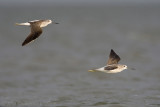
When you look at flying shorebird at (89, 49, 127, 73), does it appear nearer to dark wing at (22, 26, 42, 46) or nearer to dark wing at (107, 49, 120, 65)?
dark wing at (107, 49, 120, 65)

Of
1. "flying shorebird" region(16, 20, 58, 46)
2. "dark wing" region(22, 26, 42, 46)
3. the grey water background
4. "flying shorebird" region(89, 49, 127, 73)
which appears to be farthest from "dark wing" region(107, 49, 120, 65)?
"dark wing" region(22, 26, 42, 46)

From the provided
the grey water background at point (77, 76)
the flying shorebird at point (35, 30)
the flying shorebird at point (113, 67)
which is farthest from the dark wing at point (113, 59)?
the flying shorebird at point (35, 30)

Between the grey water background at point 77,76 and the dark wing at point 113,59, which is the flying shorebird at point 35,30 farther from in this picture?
the grey water background at point 77,76

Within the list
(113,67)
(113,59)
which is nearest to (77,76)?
(113,59)

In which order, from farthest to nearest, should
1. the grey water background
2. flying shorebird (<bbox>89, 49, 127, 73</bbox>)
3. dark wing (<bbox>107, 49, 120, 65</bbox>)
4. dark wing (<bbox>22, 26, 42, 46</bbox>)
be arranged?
the grey water background, dark wing (<bbox>107, 49, 120, 65</bbox>), flying shorebird (<bbox>89, 49, 127, 73</bbox>), dark wing (<bbox>22, 26, 42, 46</bbox>)

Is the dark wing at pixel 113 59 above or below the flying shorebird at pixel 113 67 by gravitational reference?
above

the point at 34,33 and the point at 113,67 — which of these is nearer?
the point at 34,33

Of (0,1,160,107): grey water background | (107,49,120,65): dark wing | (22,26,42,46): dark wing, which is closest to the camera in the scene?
(22,26,42,46): dark wing

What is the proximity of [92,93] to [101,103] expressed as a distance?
6.46 feet

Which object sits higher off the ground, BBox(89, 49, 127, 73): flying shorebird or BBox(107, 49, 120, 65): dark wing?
BBox(107, 49, 120, 65): dark wing

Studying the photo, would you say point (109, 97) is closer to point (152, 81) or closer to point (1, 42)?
point (152, 81)

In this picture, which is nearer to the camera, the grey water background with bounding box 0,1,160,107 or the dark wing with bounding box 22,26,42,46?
the dark wing with bounding box 22,26,42,46

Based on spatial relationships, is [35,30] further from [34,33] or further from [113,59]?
[113,59]

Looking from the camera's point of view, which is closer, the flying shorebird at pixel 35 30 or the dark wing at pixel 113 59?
the flying shorebird at pixel 35 30
